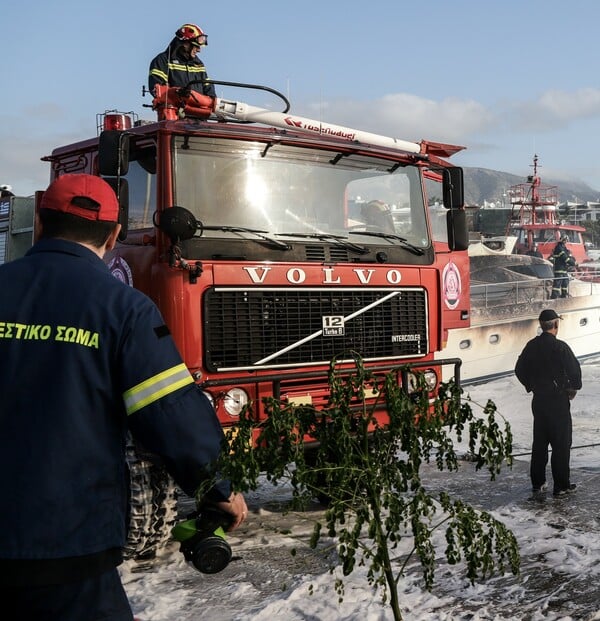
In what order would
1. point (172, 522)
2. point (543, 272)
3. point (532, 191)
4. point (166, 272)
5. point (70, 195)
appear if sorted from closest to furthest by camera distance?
point (70, 195), point (172, 522), point (166, 272), point (543, 272), point (532, 191)

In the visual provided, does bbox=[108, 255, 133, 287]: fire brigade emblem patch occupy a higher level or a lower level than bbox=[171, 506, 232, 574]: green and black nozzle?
higher

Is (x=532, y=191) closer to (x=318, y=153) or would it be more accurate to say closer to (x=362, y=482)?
(x=318, y=153)

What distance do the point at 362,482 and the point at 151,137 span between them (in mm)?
3202

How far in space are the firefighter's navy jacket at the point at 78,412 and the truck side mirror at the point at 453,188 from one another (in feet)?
16.1

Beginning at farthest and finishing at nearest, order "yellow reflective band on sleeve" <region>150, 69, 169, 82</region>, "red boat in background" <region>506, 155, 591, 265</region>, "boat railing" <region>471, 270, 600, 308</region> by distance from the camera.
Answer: "red boat in background" <region>506, 155, 591, 265</region> → "boat railing" <region>471, 270, 600, 308</region> → "yellow reflective band on sleeve" <region>150, 69, 169, 82</region>

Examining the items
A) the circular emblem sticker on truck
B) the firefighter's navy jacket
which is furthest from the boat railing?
the firefighter's navy jacket

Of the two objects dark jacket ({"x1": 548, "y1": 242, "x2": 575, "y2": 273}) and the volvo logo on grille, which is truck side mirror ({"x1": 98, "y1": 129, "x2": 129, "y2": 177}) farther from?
dark jacket ({"x1": 548, "y1": 242, "x2": 575, "y2": 273})

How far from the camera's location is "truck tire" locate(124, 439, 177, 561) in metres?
4.62

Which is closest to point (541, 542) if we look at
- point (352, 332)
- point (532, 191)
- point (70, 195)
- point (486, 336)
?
point (352, 332)

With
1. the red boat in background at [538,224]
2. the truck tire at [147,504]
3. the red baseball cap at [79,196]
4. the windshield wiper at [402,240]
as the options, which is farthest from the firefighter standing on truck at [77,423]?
the red boat in background at [538,224]

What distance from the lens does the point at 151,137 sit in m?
5.45

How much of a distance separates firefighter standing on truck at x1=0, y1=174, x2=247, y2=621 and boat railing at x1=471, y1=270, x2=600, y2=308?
1353 cm

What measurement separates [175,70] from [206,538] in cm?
509

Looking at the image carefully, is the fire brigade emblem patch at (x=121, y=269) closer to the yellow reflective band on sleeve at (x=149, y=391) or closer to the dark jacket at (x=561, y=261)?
the yellow reflective band on sleeve at (x=149, y=391)
